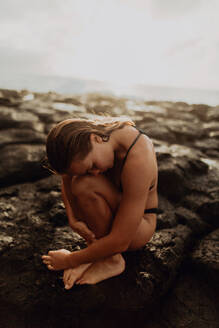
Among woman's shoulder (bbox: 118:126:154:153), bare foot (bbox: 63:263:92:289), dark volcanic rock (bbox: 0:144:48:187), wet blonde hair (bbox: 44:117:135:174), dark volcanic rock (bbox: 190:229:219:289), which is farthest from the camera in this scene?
dark volcanic rock (bbox: 0:144:48:187)

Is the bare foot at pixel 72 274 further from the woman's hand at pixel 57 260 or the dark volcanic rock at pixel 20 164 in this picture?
the dark volcanic rock at pixel 20 164

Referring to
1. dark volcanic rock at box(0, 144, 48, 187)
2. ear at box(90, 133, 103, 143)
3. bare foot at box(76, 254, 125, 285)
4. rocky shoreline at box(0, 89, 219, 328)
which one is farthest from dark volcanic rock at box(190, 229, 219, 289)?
dark volcanic rock at box(0, 144, 48, 187)

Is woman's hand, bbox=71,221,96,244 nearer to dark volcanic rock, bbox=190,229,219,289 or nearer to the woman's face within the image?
the woman's face

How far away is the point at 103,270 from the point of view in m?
1.83

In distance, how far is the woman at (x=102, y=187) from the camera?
1469 millimetres

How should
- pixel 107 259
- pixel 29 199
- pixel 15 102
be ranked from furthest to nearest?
pixel 15 102
pixel 29 199
pixel 107 259

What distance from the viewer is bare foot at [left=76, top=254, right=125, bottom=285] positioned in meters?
1.80

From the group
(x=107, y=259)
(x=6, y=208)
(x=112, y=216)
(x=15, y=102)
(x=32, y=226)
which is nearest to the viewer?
(x=112, y=216)

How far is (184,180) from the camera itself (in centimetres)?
306

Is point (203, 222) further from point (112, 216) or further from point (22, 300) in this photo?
point (22, 300)

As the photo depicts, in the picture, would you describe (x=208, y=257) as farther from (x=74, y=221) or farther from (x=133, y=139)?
(x=133, y=139)

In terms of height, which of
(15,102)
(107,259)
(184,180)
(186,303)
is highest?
(15,102)

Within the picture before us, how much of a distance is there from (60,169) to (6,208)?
131 cm

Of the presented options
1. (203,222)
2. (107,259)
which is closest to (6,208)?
(107,259)
